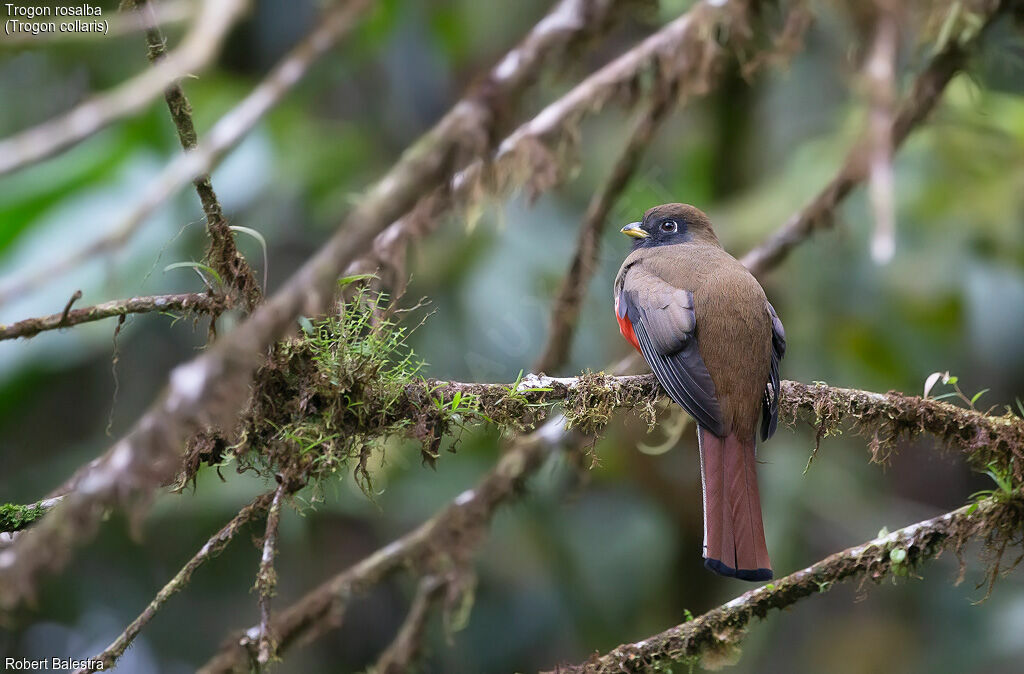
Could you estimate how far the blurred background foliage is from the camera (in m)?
6.16

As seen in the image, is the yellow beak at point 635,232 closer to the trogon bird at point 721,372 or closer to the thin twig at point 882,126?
the trogon bird at point 721,372

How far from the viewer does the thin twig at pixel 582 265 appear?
4.61 m

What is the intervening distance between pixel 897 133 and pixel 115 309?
351 cm

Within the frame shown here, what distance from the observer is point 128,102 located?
70.1 inches

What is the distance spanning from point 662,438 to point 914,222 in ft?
7.06

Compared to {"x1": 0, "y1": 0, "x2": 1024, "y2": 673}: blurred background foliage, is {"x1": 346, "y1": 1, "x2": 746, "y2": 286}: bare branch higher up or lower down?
higher up

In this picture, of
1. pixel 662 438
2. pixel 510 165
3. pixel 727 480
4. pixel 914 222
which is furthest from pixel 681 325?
pixel 914 222

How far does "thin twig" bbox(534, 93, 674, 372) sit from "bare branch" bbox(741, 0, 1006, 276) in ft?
2.18

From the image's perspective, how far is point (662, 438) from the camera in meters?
6.70

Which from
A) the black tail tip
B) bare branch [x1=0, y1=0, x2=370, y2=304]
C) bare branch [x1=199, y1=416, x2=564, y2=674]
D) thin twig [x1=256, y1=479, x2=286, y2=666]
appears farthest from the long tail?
bare branch [x1=0, y1=0, x2=370, y2=304]

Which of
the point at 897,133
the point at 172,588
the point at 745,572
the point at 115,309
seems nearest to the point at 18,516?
the point at 172,588

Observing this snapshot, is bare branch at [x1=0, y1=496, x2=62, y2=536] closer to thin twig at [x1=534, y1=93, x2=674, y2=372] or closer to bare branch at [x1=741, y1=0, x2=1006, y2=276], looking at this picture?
thin twig at [x1=534, y1=93, x2=674, y2=372]

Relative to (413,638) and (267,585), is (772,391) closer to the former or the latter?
(267,585)

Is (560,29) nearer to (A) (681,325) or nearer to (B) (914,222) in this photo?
(A) (681,325)
